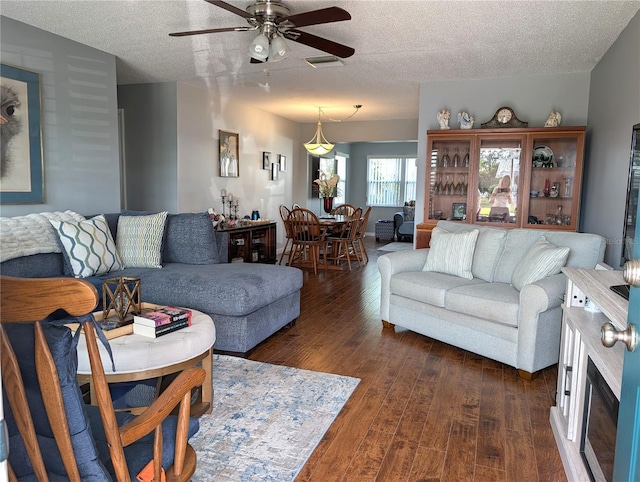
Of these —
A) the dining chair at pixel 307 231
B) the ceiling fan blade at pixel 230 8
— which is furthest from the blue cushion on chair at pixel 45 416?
the dining chair at pixel 307 231

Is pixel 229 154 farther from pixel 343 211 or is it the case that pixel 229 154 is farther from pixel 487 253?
pixel 487 253

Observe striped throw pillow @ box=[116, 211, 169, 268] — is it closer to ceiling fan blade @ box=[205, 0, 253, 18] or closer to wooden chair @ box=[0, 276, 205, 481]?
ceiling fan blade @ box=[205, 0, 253, 18]

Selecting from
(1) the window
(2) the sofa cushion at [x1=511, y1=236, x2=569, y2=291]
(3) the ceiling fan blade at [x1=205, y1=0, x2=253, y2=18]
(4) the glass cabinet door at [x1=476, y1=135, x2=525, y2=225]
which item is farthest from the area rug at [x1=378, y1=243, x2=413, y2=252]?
(3) the ceiling fan blade at [x1=205, y1=0, x2=253, y2=18]

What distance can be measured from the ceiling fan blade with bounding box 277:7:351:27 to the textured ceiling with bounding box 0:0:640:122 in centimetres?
32

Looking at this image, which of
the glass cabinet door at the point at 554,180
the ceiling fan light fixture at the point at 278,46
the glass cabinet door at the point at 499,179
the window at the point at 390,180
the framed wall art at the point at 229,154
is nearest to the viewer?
the ceiling fan light fixture at the point at 278,46

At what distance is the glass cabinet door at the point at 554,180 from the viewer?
4.58 m

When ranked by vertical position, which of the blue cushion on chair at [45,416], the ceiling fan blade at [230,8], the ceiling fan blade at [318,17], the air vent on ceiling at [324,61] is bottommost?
the blue cushion on chair at [45,416]

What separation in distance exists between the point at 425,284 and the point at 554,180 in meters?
2.35

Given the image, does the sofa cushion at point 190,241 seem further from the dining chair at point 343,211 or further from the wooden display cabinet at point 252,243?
the dining chair at point 343,211

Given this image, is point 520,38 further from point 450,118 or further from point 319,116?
point 319,116

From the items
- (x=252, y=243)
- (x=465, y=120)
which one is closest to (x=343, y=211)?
(x=252, y=243)

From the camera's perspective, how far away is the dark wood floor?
1898mm

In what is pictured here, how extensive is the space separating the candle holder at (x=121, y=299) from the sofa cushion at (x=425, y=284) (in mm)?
2005

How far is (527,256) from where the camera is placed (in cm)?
313
